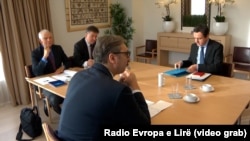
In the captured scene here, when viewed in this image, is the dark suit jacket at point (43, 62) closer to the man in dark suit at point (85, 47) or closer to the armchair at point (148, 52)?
the man in dark suit at point (85, 47)

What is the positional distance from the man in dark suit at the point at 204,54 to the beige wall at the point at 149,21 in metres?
2.06

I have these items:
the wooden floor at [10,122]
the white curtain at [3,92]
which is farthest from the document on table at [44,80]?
the white curtain at [3,92]

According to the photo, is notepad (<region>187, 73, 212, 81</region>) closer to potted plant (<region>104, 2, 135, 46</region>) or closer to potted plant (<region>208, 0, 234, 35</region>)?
potted plant (<region>208, 0, 234, 35</region>)

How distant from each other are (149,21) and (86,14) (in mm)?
1657

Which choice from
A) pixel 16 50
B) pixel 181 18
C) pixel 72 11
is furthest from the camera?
pixel 181 18

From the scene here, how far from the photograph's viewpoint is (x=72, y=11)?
4613 millimetres

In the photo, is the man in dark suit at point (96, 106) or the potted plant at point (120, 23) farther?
the potted plant at point (120, 23)

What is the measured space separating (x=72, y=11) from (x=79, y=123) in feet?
12.4

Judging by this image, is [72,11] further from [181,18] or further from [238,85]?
[238,85]

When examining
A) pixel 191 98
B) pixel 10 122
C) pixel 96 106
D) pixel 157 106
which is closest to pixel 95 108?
pixel 96 106

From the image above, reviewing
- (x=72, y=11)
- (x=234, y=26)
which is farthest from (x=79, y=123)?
(x=234, y=26)

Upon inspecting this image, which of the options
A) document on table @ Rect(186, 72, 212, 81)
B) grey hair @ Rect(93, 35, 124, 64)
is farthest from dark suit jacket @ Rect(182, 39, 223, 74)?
grey hair @ Rect(93, 35, 124, 64)

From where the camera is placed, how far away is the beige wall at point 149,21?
4.43 metres

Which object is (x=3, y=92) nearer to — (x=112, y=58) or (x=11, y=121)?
(x=11, y=121)
